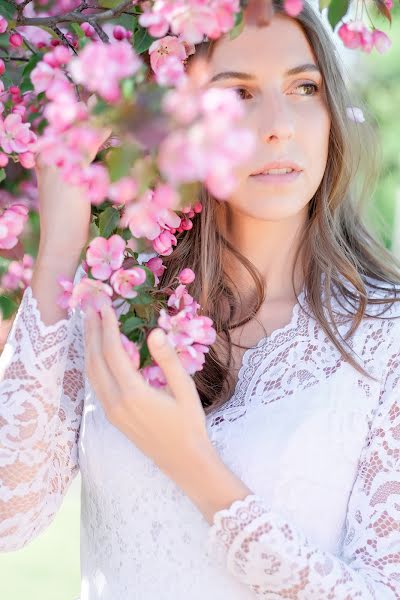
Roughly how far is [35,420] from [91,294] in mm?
482

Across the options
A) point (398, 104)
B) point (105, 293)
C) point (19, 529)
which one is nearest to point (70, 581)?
point (19, 529)

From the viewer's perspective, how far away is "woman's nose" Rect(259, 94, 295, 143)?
173cm

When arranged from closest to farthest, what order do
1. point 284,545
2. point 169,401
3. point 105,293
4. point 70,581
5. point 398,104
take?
point 105,293 < point 169,401 < point 284,545 < point 70,581 < point 398,104

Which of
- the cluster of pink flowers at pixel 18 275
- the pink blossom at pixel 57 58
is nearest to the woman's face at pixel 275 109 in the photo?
the cluster of pink flowers at pixel 18 275

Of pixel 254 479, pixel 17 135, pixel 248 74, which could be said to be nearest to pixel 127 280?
pixel 17 135

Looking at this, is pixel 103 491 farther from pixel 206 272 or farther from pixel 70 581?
pixel 70 581

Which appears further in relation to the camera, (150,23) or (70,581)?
(70,581)

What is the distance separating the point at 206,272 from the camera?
6.72ft

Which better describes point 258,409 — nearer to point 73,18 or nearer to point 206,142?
point 73,18

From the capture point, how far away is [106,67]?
34.2 inches

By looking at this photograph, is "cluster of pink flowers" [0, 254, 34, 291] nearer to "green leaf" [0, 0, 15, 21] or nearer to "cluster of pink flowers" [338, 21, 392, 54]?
"green leaf" [0, 0, 15, 21]

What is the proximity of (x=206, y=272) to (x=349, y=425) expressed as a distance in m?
0.50

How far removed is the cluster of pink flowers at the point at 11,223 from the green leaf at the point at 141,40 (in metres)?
0.31

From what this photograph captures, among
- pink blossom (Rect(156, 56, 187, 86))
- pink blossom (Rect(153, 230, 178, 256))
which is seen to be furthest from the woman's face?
pink blossom (Rect(156, 56, 187, 86))
